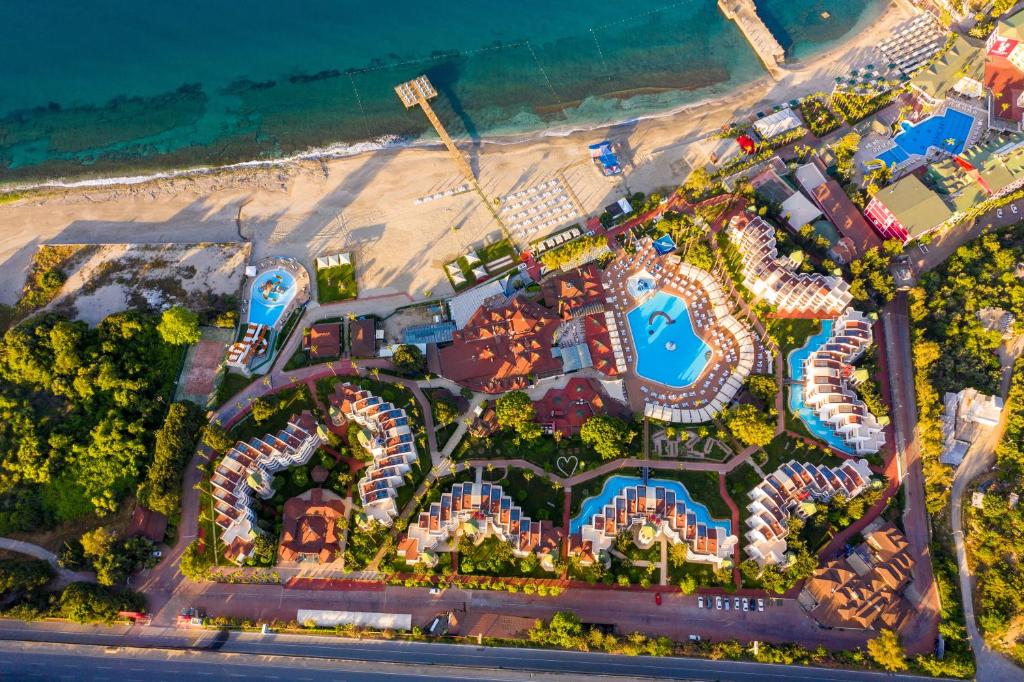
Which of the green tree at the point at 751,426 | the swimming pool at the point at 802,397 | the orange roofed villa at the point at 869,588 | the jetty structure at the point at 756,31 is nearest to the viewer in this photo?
the orange roofed villa at the point at 869,588

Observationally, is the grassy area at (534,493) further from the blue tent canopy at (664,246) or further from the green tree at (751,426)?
the blue tent canopy at (664,246)

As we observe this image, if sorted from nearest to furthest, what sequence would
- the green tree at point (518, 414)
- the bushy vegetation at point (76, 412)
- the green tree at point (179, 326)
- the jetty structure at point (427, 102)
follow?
the bushy vegetation at point (76, 412) → the green tree at point (518, 414) → the green tree at point (179, 326) → the jetty structure at point (427, 102)

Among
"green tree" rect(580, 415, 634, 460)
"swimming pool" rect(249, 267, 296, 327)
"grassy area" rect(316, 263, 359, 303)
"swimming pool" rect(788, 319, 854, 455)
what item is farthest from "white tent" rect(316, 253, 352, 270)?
"swimming pool" rect(788, 319, 854, 455)

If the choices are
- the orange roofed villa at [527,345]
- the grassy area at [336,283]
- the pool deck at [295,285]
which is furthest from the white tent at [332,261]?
the orange roofed villa at [527,345]

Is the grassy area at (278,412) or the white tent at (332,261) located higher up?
the white tent at (332,261)

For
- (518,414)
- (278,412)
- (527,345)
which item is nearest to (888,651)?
(518,414)

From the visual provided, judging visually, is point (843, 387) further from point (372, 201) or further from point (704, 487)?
point (372, 201)

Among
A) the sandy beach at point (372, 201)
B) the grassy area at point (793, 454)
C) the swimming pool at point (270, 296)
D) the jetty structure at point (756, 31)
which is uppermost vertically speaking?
the jetty structure at point (756, 31)
